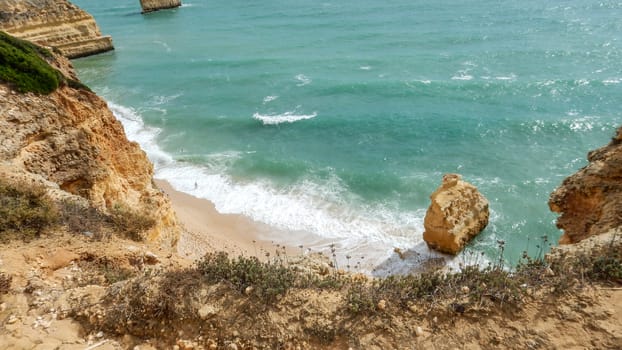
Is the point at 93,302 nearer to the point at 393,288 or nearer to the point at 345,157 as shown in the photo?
the point at 393,288

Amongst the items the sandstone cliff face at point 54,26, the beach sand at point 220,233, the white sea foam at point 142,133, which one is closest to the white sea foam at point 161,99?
the white sea foam at point 142,133

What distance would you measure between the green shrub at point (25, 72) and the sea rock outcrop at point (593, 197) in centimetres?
1529

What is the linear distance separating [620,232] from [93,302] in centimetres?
954

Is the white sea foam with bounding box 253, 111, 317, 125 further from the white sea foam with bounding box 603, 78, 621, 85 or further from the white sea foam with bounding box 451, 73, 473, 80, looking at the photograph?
the white sea foam with bounding box 603, 78, 621, 85

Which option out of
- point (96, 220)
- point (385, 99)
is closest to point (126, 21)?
point (385, 99)

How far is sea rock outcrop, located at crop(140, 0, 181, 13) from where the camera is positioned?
78812 millimetres

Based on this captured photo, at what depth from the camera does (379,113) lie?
90.8 ft

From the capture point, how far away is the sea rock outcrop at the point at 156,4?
7881 cm

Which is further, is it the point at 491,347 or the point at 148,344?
the point at 148,344

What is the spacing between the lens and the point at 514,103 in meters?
27.0

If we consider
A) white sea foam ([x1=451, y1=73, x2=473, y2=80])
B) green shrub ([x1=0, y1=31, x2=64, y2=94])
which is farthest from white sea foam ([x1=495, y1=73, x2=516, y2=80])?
green shrub ([x1=0, y1=31, x2=64, y2=94])

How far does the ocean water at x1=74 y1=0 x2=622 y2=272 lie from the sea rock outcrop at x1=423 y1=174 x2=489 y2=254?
1028 millimetres

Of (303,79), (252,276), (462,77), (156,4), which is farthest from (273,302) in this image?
(156,4)

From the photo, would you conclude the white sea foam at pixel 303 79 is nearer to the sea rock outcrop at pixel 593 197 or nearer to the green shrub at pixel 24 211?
the sea rock outcrop at pixel 593 197
